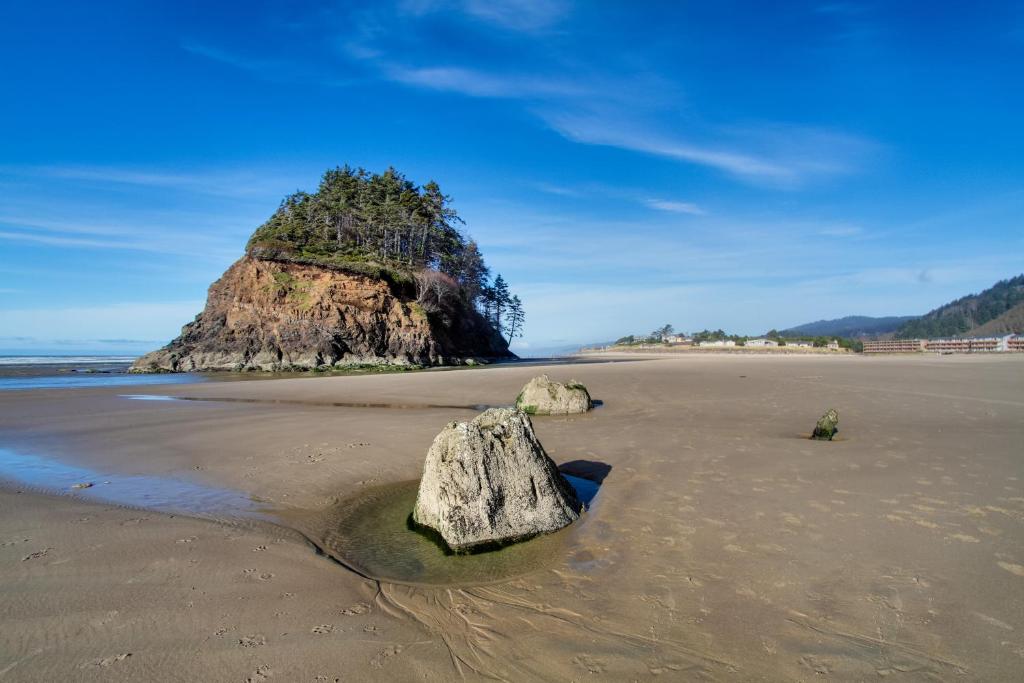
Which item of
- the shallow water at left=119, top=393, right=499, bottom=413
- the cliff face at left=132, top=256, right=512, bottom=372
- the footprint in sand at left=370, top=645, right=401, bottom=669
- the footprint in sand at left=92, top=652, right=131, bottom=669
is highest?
the cliff face at left=132, top=256, right=512, bottom=372

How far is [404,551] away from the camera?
4.99 metres

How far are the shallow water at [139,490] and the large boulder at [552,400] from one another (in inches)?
286

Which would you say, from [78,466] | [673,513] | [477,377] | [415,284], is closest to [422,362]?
[415,284]

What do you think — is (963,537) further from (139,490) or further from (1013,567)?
(139,490)

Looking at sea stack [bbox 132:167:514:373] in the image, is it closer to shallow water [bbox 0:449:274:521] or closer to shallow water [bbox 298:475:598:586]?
shallow water [bbox 0:449:274:521]

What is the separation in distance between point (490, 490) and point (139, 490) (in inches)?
197

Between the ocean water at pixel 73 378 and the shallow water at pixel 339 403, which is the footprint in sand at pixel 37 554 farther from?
the ocean water at pixel 73 378

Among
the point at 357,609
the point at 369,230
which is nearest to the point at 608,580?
the point at 357,609

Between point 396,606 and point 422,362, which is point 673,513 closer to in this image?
point 396,606

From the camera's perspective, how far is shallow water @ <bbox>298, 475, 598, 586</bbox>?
444cm

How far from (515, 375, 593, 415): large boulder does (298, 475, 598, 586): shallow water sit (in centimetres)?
615

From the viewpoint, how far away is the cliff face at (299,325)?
41625 millimetres

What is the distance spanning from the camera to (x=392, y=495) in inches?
264

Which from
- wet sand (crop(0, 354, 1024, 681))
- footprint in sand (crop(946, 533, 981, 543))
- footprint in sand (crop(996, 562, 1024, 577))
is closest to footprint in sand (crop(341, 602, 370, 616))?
wet sand (crop(0, 354, 1024, 681))
